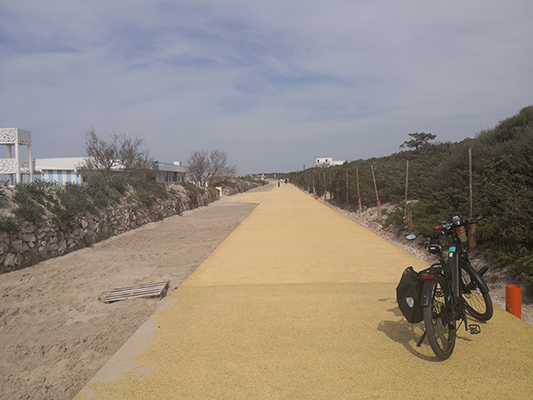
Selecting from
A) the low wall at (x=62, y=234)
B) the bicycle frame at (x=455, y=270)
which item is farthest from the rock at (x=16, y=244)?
the bicycle frame at (x=455, y=270)

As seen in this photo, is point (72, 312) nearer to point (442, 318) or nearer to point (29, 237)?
point (29, 237)

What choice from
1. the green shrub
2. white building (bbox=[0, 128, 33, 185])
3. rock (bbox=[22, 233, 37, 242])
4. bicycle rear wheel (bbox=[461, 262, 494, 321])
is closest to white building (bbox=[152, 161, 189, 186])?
white building (bbox=[0, 128, 33, 185])

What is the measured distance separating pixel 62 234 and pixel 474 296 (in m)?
10.4

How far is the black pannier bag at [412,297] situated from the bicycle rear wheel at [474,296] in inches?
34.7

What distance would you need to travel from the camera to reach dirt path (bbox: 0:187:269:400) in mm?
3982

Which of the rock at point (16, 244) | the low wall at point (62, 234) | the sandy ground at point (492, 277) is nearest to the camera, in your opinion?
the sandy ground at point (492, 277)

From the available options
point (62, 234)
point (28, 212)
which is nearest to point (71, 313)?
point (28, 212)

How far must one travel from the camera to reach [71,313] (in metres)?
5.96

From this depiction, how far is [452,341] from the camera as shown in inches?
148

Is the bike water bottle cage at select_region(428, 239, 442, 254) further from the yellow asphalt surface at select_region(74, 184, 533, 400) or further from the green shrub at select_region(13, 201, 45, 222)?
the green shrub at select_region(13, 201, 45, 222)

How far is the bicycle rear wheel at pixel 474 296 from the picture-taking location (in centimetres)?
419

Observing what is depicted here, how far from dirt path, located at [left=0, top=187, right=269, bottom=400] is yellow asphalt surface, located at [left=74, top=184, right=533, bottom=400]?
1.63 ft

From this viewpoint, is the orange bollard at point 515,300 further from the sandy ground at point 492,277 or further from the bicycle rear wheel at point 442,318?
the bicycle rear wheel at point 442,318

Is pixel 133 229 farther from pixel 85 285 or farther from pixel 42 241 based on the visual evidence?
pixel 85 285
